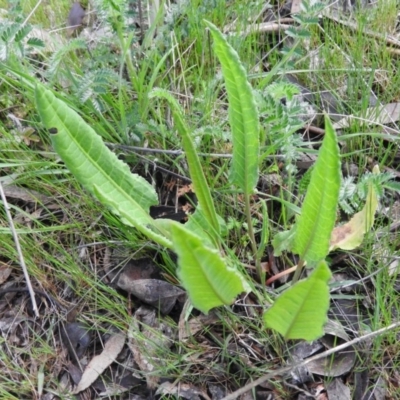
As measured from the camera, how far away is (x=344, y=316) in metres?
1.13

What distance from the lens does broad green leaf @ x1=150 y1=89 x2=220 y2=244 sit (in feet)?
3.08

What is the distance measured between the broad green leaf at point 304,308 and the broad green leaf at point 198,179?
8.5 inches

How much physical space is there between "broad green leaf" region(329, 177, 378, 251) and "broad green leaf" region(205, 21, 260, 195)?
0.70 ft

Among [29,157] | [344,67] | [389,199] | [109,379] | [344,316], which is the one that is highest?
[344,67]

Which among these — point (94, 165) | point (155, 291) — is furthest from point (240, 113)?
point (155, 291)

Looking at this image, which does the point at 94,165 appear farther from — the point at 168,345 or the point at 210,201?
the point at 168,345

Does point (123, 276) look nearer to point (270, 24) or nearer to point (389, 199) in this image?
point (389, 199)

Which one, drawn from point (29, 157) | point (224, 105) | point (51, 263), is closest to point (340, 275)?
point (224, 105)

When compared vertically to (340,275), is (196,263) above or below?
above

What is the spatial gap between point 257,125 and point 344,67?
0.62 m

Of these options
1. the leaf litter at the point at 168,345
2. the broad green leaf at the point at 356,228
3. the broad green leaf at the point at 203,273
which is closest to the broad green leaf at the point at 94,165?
the broad green leaf at the point at 203,273

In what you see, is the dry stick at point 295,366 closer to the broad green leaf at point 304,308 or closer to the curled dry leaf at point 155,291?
the broad green leaf at point 304,308

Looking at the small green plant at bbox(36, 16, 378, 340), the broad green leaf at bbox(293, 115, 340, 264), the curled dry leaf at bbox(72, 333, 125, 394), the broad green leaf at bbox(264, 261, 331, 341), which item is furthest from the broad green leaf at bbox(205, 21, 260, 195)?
the curled dry leaf at bbox(72, 333, 125, 394)

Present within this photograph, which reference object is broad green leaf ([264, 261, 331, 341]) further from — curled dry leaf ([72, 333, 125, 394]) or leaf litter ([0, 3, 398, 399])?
curled dry leaf ([72, 333, 125, 394])
